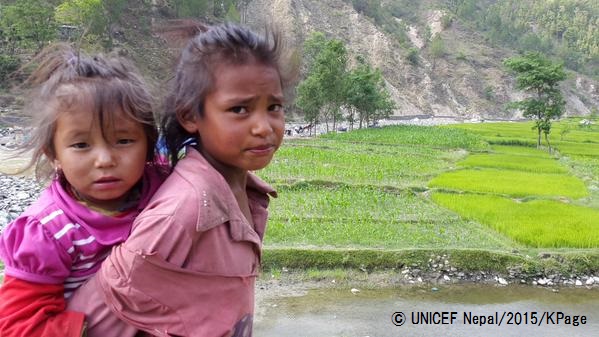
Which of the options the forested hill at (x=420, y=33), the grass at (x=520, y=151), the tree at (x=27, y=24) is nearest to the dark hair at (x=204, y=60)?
the forested hill at (x=420, y=33)

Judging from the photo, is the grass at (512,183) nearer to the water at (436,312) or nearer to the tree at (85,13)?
the water at (436,312)

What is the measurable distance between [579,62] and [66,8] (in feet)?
274

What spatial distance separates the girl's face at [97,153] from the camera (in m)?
1.30

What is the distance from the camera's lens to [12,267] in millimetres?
1212

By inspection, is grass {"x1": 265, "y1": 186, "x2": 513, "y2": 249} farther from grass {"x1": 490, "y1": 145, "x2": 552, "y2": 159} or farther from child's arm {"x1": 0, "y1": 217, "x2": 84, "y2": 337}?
grass {"x1": 490, "y1": 145, "x2": 552, "y2": 159}

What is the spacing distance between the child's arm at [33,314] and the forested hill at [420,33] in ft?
64.6

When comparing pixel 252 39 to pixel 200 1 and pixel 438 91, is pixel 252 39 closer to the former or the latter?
pixel 200 1

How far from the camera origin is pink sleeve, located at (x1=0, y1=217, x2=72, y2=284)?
120cm

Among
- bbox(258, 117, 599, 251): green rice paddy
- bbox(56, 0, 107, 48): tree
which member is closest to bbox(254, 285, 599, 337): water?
bbox(258, 117, 599, 251): green rice paddy

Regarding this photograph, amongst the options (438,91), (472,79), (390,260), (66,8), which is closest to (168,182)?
(390,260)

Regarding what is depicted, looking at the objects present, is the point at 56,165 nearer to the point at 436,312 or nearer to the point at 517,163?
the point at 436,312

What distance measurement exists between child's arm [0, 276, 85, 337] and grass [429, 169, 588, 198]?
12.1 metres

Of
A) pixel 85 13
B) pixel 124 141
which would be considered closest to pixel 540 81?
pixel 85 13

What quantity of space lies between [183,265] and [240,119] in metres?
0.40
